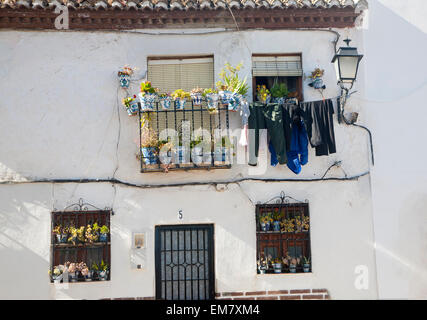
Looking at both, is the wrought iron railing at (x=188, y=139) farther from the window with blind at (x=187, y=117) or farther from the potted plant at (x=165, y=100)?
the potted plant at (x=165, y=100)

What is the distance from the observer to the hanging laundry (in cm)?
843

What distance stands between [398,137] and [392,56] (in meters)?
1.43

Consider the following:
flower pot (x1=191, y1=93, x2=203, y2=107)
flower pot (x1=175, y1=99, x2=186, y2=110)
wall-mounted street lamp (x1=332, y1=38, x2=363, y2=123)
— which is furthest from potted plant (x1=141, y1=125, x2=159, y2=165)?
wall-mounted street lamp (x1=332, y1=38, x2=363, y2=123)

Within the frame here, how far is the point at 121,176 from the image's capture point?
28.1 feet

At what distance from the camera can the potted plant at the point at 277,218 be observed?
27.7ft

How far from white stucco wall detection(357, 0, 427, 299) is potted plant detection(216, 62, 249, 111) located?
7.06 feet

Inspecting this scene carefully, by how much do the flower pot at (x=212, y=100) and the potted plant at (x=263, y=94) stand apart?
799mm

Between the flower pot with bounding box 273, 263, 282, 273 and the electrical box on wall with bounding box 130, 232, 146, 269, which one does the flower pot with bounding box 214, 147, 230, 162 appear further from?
the flower pot with bounding box 273, 263, 282, 273

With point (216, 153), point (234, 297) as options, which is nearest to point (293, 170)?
point (216, 153)

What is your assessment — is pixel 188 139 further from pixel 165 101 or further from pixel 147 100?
pixel 147 100

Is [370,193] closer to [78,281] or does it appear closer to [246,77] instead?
[246,77]

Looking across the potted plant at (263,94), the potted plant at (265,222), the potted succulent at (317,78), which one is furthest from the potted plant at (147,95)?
the potted succulent at (317,78)

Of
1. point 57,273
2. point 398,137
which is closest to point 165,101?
point 57,273

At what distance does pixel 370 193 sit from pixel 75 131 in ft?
16.6
